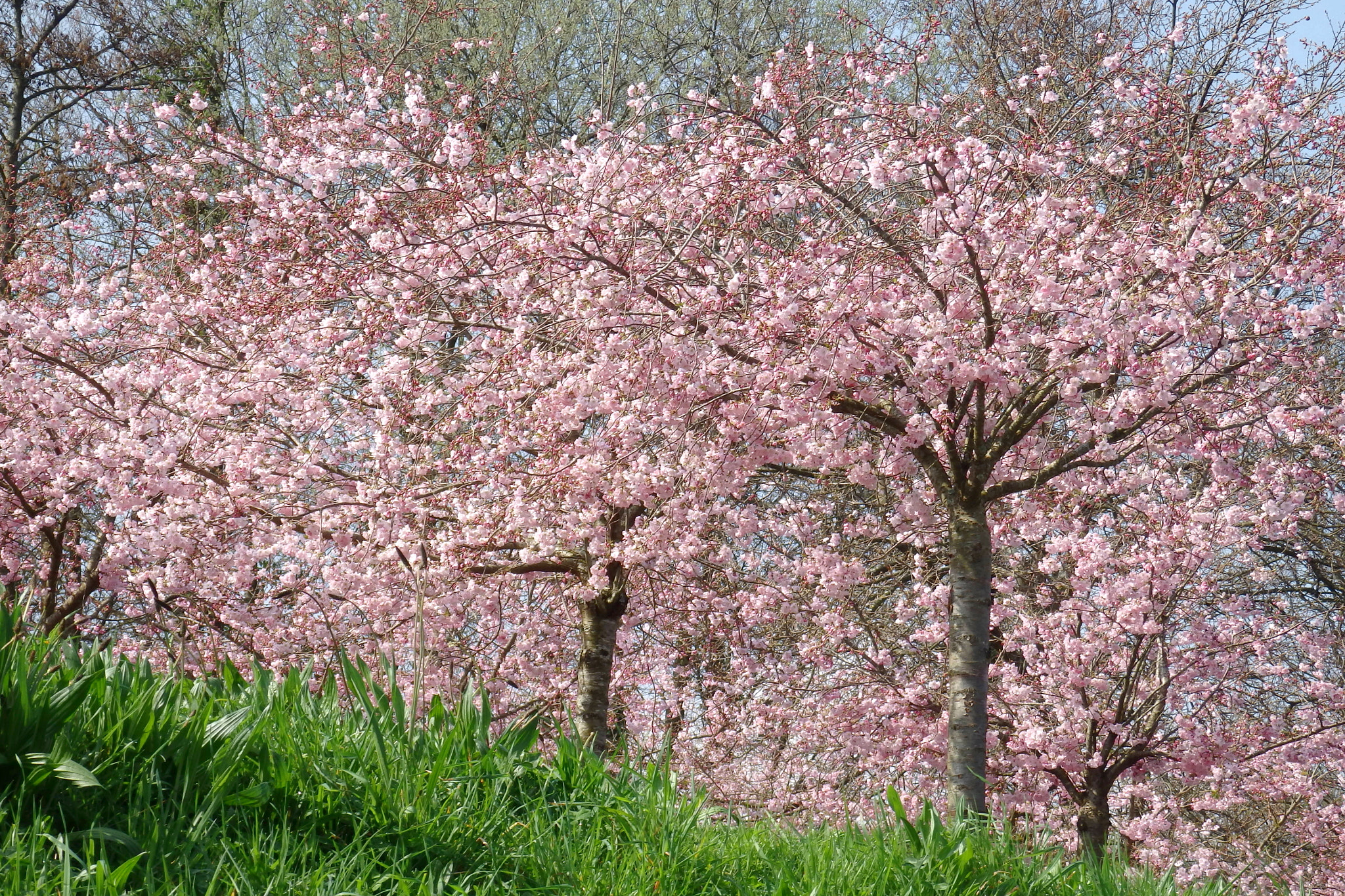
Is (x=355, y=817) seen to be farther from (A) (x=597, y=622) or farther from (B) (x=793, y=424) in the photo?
(A) (x=597, y=622)

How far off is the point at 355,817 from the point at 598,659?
18.3ft

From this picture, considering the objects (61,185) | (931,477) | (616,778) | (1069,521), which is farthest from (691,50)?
(616,778)

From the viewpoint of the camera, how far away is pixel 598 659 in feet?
29.1

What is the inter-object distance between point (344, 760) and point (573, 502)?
433cm

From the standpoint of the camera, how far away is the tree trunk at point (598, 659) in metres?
8.73

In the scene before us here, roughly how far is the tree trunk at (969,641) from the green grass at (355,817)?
273 centimetres

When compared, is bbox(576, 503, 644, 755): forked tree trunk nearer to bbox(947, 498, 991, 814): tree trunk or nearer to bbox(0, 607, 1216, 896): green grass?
bbox(947, 498, 991, 814): tree trunk

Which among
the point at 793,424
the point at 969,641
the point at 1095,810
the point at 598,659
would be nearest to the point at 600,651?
the point at 598,659

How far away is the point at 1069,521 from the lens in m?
9.30

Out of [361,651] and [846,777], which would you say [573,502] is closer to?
[361,651]

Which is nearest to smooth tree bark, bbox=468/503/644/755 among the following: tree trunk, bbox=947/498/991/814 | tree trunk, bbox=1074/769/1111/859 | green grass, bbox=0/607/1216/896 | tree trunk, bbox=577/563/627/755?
tree trunk, bbox=577/563/627/755

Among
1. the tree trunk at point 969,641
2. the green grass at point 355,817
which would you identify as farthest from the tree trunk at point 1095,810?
the green grass at point 355,817

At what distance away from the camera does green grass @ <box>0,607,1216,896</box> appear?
2.99 metres

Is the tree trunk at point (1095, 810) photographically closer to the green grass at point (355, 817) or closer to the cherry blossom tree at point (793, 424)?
the cherry blossom tree at point (793, 424)
